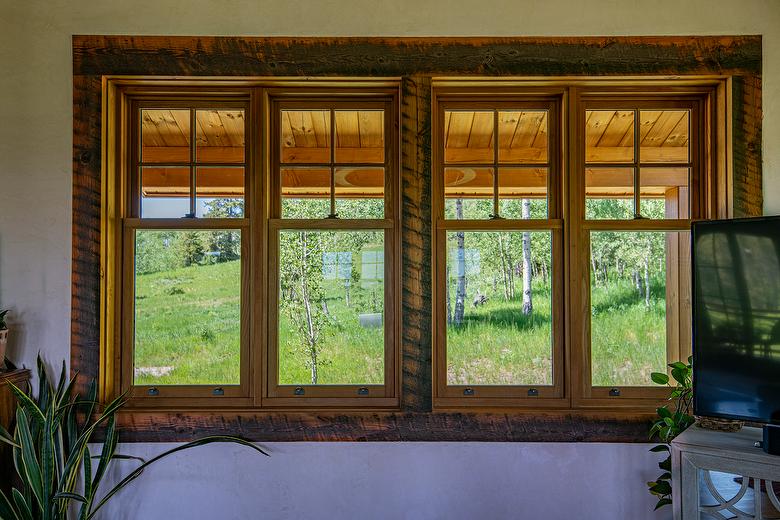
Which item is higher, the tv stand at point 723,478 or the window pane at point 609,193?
the window pane at point 609,193

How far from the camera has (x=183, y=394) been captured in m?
2.42

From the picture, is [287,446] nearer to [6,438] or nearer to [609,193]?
[6,438]

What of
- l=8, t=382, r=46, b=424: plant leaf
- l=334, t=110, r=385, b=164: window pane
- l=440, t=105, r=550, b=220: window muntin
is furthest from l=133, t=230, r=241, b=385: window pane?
l=440, t=105, r=550, b=220: window muntin

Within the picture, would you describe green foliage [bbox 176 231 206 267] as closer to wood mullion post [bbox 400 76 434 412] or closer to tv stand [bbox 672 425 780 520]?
wood mullion post [bbox 400 76 434 412]

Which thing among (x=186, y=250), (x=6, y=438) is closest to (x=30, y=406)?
(x=6, y=438)

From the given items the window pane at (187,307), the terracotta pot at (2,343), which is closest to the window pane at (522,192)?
the window pane at (187,307)

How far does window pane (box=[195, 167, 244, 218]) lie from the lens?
2.49 m

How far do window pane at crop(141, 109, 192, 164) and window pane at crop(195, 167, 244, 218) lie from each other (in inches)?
5.8

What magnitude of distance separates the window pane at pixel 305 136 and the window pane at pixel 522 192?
93 cm

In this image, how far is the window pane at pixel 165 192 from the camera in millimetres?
2480

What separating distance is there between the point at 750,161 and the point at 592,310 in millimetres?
1038

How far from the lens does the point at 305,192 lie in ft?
8.21

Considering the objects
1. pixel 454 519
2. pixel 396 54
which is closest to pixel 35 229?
pixel 396 54

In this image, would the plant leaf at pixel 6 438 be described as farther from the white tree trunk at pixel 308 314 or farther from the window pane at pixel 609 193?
the window pane at pixel 609 193
